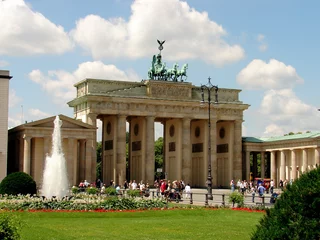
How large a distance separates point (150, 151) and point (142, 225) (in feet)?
198

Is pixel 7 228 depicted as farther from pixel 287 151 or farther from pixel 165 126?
pixel 165 126

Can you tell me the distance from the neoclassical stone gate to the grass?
51.0 metres

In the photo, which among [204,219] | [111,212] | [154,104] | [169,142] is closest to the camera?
[204,219]

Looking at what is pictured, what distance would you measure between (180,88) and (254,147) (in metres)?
16.6

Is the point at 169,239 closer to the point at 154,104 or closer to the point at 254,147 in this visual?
the point at 154,104

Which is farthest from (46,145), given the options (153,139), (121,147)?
(153,139)

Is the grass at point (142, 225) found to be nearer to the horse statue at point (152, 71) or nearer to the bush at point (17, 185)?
the bush at point (17, 185)

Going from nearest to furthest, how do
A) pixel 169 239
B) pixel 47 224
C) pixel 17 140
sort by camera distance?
1. pixel 169 239
2. pixel 47 224
3. pixel 17 140

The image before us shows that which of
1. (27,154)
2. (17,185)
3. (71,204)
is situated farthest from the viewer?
(27,154)

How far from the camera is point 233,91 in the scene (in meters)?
96.4

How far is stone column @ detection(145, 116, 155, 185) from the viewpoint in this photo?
86688 mm

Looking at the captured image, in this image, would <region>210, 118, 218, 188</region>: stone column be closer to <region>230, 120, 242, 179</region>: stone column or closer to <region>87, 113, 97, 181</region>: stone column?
<region>230, 120, 242, 179</region>: stone column

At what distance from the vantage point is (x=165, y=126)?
96938 millimetres

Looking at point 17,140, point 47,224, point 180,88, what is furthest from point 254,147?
point 47,224
